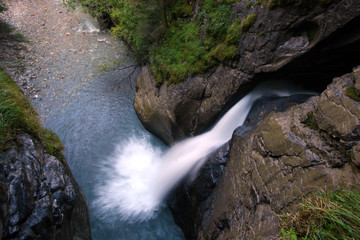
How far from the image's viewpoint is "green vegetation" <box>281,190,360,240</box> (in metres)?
2.17

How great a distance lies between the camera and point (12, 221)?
295 centimetres

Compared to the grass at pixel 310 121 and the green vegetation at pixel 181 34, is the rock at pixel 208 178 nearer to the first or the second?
the grass at pixel 310 121

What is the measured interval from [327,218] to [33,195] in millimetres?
4079

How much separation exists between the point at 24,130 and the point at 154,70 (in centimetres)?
504

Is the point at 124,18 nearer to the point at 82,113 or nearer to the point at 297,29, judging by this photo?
the point at 82,113

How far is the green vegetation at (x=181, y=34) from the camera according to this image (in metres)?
5.95

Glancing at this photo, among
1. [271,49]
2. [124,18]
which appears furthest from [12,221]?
[124,18]

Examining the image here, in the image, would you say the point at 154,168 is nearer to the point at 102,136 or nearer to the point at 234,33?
the point at 102,136

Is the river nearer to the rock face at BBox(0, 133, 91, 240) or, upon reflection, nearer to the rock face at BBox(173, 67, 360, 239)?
the rock face at BBox(0, 133, 91, 240)

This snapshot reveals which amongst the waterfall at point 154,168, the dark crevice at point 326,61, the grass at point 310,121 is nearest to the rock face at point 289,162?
the grass at point 310,121

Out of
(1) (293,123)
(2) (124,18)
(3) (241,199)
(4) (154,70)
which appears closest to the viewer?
(1) (293,123)

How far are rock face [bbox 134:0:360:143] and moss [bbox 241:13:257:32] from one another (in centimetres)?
9

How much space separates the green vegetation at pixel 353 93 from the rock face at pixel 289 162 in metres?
0.04

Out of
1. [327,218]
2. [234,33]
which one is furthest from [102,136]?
[327,218]
